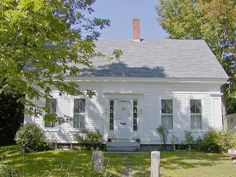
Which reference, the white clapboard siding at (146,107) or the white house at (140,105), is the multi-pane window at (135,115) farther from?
the white clapboard siding at (146,107)

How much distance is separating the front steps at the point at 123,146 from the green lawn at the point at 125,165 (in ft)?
10.3

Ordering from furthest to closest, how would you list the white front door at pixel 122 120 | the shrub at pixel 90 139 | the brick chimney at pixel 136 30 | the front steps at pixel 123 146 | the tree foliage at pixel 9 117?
the brick chimney at pixel 136 30 < the tree foliage at pixel 9 117 < the white front door at pixel 122 120 < the front steps at pixel 123 146 < the shrub at pixel 90 139

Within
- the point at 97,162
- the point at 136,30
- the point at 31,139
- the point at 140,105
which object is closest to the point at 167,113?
the point at 140,105

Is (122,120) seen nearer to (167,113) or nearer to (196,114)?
(167,113)

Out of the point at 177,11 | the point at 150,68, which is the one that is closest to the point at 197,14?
the point at 177,11

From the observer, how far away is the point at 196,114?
2048 cm

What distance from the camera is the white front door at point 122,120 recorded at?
19.9 m

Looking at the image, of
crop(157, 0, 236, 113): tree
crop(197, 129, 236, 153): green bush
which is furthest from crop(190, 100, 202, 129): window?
crop(157, 0, 236, 113): tree

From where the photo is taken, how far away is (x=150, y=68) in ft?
69.9

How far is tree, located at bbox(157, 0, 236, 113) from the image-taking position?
2781cm

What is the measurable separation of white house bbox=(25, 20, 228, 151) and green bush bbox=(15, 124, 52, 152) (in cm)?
79

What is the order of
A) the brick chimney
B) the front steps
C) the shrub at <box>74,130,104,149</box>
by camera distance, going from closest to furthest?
the shrub at <box>74,130,104,149</box> → the front steps → the brick chimney

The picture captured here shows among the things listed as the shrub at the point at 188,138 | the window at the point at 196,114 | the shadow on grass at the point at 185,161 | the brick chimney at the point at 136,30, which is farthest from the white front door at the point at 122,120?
the brick chimney at the point at 136,30

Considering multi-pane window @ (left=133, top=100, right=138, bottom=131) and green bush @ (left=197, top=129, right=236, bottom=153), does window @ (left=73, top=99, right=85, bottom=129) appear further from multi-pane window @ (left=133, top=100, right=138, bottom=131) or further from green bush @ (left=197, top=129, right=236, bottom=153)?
green bush @ (left=197, top=129, right=236, bottom=153)
